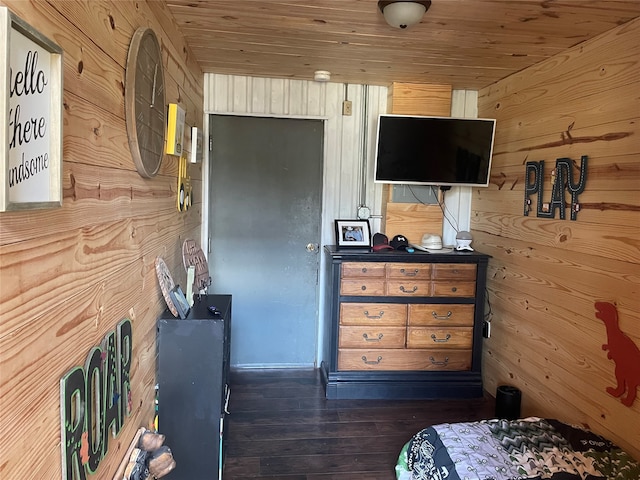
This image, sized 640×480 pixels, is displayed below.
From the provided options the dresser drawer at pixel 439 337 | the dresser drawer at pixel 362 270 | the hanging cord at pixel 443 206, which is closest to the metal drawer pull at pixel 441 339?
the dresser drawer at pixel 439 337

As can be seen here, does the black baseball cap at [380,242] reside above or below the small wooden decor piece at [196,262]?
above

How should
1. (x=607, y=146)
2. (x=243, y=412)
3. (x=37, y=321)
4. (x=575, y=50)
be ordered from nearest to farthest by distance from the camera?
(x=37, y=321) < (x=607, y=146) < (x=575, y=50) < (x=243, y=412)

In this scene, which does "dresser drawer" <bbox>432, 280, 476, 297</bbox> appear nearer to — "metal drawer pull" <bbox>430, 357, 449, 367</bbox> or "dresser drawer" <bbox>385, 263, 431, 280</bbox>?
"dresser drawer" <bbox>385, 263, 431, 280</bbox>

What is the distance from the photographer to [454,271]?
3.21 meters

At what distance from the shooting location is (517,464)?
1998 mm

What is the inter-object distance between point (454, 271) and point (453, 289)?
13 cm

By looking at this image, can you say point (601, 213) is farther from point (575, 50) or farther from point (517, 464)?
point (517, 464)

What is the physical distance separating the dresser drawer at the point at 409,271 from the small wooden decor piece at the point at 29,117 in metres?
2.44

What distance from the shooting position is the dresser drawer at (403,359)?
10.4ft

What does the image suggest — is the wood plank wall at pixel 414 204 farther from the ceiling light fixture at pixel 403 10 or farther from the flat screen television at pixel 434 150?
the ceiling light fixture at pixel 403 10

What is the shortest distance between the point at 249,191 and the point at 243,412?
1594mm

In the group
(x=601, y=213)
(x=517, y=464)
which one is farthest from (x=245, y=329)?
(x=601, y=213)

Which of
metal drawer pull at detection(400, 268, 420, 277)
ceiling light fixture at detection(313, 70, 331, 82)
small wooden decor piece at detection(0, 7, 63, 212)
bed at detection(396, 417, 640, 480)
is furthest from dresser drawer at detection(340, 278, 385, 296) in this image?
small wooden decor piece at detection(0, 7, 63, 212)

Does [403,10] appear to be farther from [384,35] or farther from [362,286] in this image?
[362,286]
